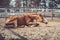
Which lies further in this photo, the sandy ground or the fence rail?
the fence rail

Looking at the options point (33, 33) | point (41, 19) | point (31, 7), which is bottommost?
point (33, 33)

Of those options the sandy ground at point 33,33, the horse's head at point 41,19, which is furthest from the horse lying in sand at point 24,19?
the sandy ground at point 33,33

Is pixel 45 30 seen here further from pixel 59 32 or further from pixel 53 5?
pixel 53 5

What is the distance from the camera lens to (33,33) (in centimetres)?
254

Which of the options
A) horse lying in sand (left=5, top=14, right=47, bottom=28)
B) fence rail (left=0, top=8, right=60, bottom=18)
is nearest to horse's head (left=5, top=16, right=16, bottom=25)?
horse lying in sand (left=5, top=14, right=47, bottom=28)

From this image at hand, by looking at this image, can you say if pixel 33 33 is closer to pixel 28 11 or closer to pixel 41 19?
pixel 41 19

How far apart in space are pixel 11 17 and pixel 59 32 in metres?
0.78

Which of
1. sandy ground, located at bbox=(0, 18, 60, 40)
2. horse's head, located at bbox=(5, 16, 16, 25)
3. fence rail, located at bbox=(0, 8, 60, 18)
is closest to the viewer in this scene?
sandy ground, located at bbox=(0, 18, 60, 40)

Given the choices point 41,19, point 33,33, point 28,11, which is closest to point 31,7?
point 28,11

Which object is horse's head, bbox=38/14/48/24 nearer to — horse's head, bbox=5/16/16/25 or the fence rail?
the fence rail

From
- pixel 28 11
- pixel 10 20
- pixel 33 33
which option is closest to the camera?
pixel 33 33

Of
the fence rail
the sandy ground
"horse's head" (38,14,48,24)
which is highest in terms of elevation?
the fence rail

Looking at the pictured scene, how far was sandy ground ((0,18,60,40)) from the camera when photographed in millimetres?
2473

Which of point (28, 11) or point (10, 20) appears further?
point (28, 11)
